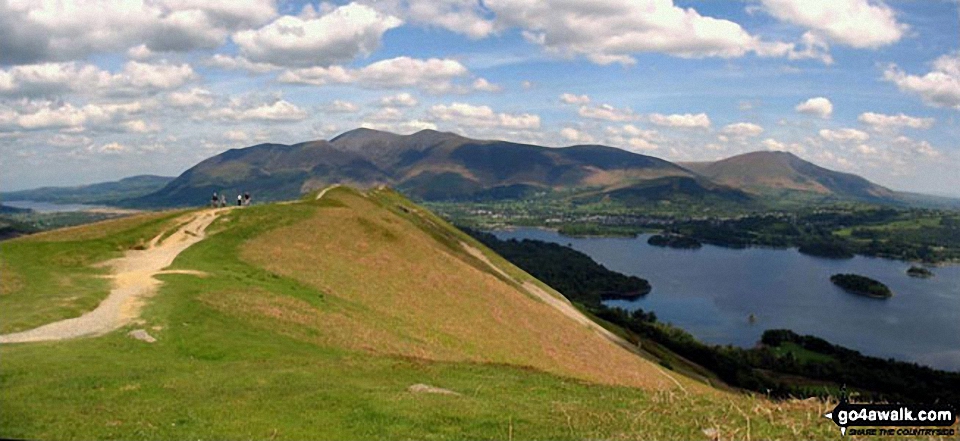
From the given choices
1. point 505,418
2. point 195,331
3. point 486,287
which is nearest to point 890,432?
point 505,418

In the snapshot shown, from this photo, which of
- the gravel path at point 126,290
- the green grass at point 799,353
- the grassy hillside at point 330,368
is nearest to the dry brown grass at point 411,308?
the grassy hillside at point 330,368

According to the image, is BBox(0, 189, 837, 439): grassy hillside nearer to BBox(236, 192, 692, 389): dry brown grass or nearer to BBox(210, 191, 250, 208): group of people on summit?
BBox(236, 192, 692, 389): dry brown grass

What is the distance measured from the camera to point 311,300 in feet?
157

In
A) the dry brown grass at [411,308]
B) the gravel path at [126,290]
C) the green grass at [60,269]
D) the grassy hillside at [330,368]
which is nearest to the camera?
the grassy hillside at [330,368]

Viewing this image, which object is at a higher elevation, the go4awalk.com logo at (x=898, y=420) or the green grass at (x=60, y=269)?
the green grass at (x=60, y=269)

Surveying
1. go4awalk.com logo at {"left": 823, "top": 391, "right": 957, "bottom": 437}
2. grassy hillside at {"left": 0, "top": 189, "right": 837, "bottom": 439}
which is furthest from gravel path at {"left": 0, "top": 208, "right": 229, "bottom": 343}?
go4awalk.com logo at {"left": 823, "top": 391, "right": 957, "bottom": 437}

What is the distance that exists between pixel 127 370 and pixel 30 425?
7.74 m

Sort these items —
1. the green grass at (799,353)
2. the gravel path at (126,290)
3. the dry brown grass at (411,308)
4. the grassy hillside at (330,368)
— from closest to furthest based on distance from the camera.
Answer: the grassy hillside at (330,368) → the gravel path at (126,290) → the dry brown grass at (411,308) → the green grass at (799,353)

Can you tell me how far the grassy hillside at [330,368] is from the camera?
20.0 m

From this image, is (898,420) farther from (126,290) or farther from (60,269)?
(60,269)

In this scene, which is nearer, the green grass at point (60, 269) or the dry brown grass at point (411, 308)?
the green grass at point (60, 269)

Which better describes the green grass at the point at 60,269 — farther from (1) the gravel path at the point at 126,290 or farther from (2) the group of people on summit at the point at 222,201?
(2) the group of people on summit at the point at 222,201

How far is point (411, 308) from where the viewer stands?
5438cm

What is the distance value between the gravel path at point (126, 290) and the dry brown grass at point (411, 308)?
5945mm
